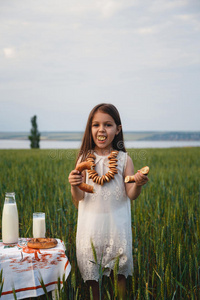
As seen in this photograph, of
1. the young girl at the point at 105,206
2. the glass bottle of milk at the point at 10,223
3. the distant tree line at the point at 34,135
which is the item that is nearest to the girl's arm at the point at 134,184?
the young girl at the point at 105,206

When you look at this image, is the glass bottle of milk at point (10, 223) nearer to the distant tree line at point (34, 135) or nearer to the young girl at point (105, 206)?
the young girl at point (105, 206)

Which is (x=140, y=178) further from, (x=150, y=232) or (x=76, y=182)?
(x=150, y=232)

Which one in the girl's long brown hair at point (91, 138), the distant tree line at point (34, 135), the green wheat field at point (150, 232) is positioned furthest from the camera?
the distant tree line at point (34, 135)

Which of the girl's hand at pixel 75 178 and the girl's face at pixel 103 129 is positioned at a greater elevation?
the girl's face at pixel 103 129

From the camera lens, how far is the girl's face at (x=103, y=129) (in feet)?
5.86

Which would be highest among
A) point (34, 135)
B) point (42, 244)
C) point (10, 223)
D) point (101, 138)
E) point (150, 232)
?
point (34, 135)

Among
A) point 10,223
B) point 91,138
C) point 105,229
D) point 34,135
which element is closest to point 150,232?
point 105,229

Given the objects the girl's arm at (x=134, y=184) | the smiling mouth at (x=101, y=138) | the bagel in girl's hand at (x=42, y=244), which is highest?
the smiling mouth at (x=101, y=138)

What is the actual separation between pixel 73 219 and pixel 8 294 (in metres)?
1.40

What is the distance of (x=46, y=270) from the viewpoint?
160cm

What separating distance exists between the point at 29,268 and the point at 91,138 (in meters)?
0.78

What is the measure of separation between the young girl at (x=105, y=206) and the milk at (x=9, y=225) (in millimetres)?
354

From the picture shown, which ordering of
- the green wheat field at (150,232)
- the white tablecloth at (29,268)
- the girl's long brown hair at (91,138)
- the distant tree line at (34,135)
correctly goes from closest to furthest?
the white tablecloth at (29,268) → the green wheat field at (150,232) → the girl's long brown hair at (91,138) → the distant tree line at (34,135)

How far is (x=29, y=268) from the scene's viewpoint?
62.2 inches
